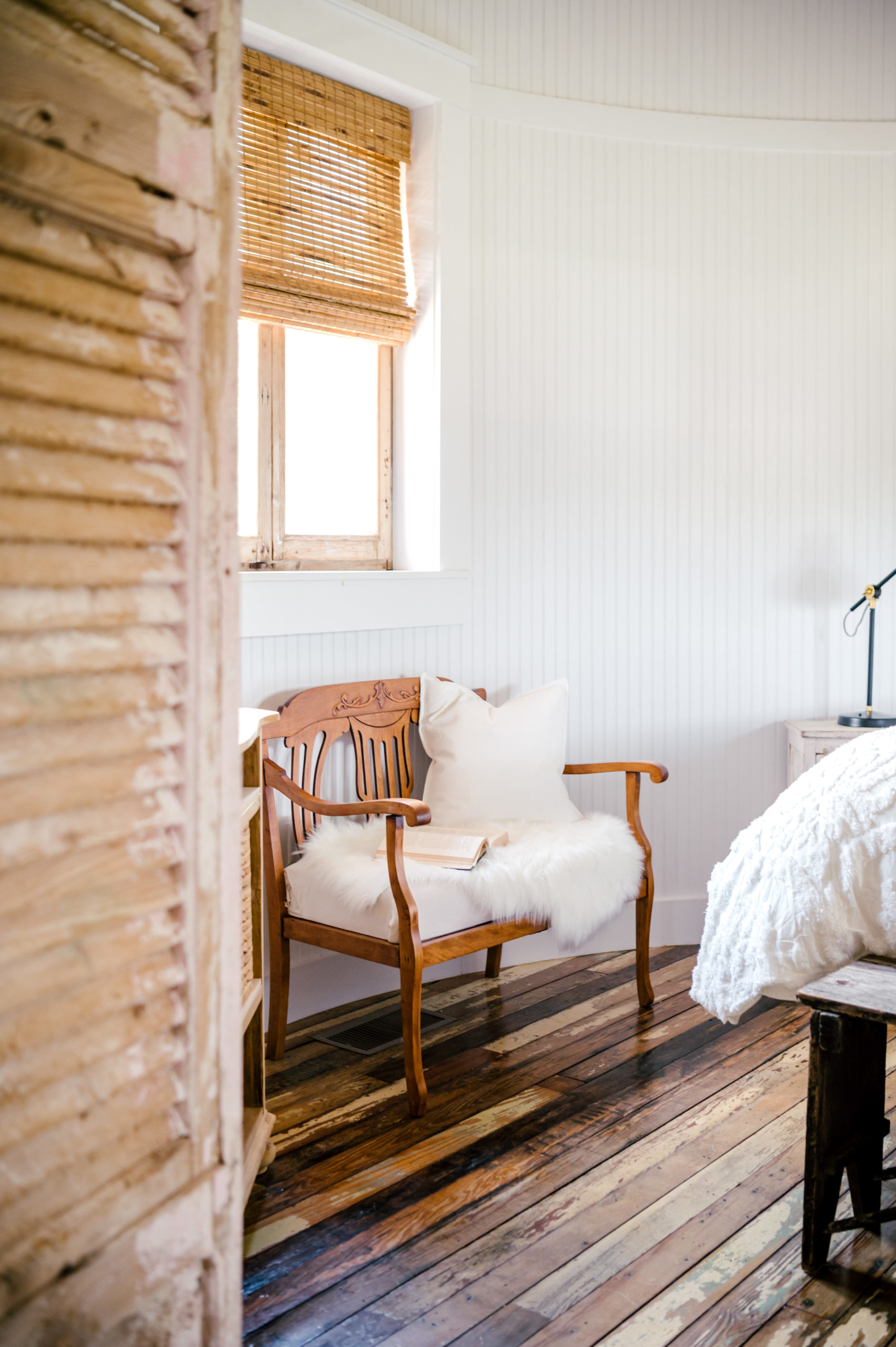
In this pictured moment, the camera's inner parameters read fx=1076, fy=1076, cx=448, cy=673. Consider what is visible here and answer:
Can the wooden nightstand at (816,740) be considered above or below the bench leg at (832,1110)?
above

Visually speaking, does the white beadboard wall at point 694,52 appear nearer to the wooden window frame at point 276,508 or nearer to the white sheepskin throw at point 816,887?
the wooden window frame at point 276,508

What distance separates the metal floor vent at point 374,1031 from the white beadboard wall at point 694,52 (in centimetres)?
272

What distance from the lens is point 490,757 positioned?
9.85 feet

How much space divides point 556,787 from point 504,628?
58cm

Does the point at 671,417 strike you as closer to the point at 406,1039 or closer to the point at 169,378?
the point at 406,1039

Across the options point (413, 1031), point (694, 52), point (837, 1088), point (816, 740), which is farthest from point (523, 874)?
point (694, 52)

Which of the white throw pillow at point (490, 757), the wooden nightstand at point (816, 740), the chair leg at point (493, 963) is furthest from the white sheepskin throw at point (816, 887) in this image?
the wooden nightstand at point (816, 740)

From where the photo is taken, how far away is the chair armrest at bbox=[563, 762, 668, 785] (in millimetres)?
2961

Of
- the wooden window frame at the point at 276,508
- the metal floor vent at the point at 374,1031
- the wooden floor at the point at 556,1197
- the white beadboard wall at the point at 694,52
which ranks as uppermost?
the white beadboard wall at the point at 694,52

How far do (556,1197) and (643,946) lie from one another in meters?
1.02

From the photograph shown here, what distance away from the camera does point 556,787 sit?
3084mm

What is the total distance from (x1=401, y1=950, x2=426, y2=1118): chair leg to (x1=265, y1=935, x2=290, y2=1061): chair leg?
0.42 metres

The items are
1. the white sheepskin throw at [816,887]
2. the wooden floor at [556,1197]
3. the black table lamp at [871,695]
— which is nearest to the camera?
the wooden floor at [556,1197]

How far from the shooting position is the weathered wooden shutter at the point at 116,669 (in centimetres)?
75
